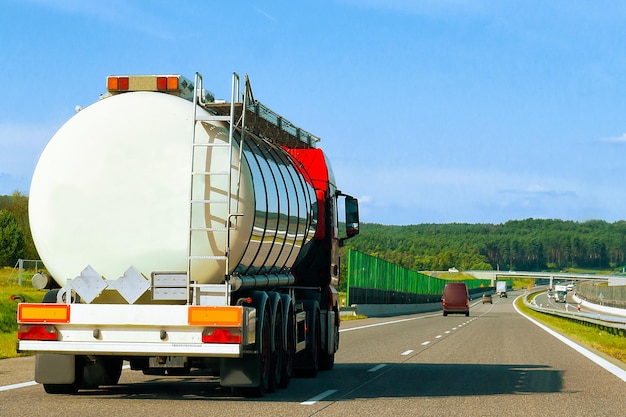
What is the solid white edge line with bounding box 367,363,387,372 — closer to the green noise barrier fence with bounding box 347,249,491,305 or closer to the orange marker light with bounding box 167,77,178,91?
the orange marker light with bounding box 167,77,178,91

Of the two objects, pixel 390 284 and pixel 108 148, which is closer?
pixel 108 148

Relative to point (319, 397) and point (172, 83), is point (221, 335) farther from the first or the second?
point (172, 83)

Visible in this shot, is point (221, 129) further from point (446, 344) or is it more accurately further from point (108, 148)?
point (446, 344)

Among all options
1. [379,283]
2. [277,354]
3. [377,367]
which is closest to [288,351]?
[277,354]

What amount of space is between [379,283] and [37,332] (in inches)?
2167

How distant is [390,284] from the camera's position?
71.5 meters

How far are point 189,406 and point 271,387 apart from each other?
5.53 ft

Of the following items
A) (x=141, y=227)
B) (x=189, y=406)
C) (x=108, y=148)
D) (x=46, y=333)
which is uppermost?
(x=108, y=148)

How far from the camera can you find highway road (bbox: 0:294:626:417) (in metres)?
10.7

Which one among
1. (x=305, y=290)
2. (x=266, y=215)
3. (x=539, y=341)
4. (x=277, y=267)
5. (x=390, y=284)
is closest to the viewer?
(x=266, y=215)

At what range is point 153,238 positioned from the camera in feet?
36.6

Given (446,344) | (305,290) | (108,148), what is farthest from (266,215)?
(446,344)

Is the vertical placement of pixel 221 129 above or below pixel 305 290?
above

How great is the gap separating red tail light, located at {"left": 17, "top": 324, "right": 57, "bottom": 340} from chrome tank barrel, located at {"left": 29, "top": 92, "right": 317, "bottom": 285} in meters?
0.66
